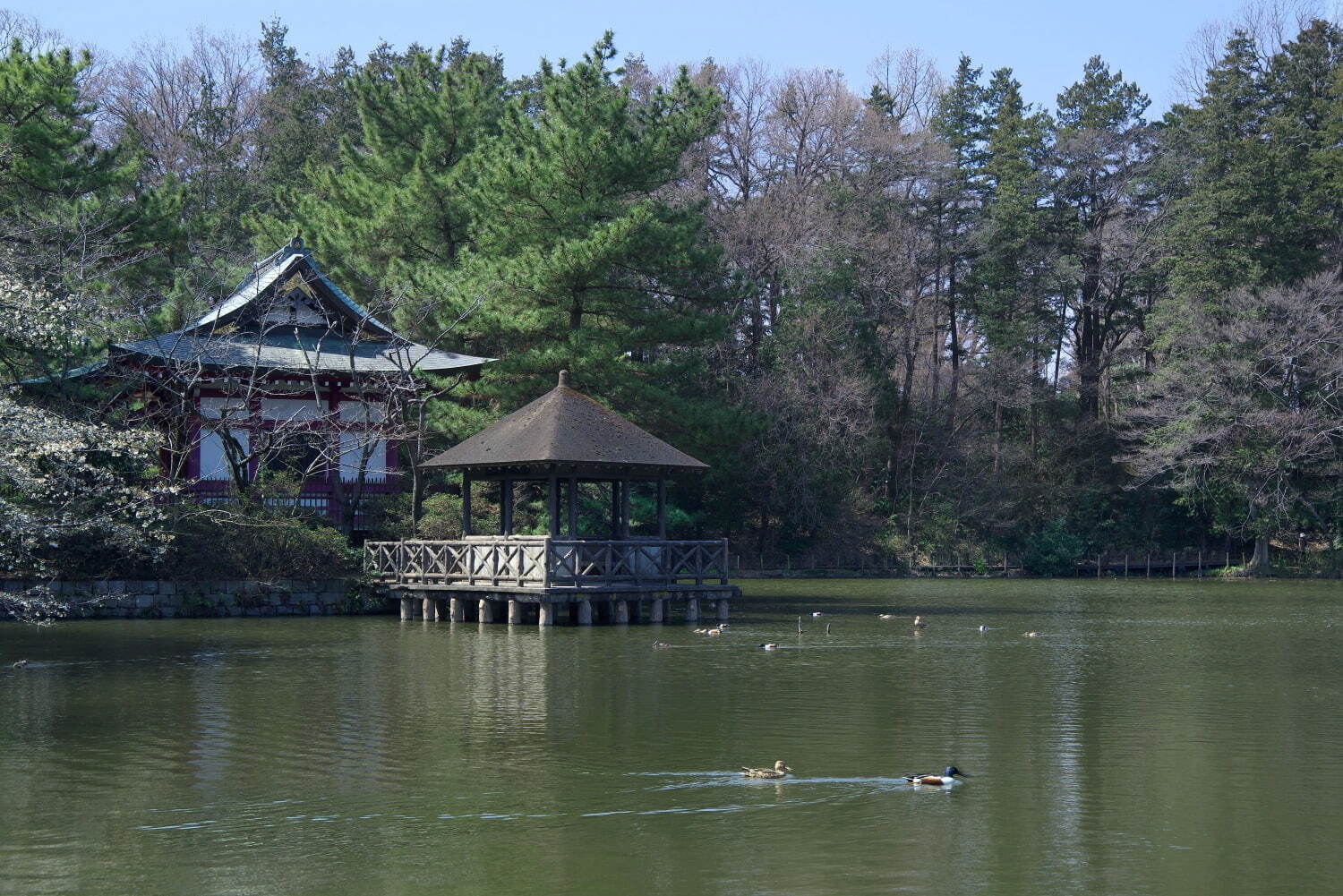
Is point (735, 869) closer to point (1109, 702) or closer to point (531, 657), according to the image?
point (1109, 702)

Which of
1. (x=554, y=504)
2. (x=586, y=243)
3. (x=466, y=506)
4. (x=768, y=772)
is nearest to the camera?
(x=768, y=772)

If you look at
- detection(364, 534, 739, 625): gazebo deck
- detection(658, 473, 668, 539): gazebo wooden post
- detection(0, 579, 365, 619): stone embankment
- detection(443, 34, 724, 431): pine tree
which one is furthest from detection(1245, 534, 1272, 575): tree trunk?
detection(0, 579, 365, 619): stone embankment

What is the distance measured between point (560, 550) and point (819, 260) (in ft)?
87.6

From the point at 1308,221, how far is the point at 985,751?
144ft

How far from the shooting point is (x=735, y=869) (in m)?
9.70

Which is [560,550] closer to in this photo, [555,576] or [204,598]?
[555,576]

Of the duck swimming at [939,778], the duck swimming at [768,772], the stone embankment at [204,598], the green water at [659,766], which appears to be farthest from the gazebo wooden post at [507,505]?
the duck swimming at [939,778]

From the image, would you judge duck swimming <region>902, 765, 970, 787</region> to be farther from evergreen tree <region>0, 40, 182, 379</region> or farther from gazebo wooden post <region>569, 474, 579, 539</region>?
evergreen tree <region>0, 40, 182, 379</region>

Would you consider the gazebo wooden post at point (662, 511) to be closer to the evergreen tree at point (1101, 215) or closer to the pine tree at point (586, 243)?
the pine tree at point (586, 243)

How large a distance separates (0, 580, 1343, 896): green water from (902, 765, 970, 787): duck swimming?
7.9 inches

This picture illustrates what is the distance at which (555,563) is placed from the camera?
88.6 feet

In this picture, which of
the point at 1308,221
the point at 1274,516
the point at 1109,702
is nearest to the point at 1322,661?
the point at 1109,702

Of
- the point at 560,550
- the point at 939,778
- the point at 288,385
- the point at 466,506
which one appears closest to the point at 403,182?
the point at 288,385

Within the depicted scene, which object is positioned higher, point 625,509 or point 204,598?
point 625,509
